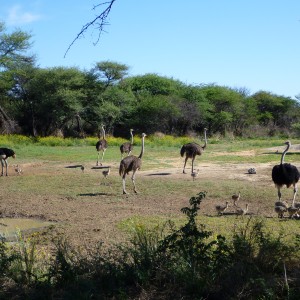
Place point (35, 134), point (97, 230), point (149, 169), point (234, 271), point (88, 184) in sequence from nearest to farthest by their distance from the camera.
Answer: point (234, 271) < point (97, 230) < point (88, 184) < point (149, 169) < point (35, 134)

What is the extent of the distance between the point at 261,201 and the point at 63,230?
17.7ft

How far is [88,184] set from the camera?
55.0ft

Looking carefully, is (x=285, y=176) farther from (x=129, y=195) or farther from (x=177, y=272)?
Answer: (x=177, y=272)

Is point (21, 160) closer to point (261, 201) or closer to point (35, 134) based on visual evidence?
point (261, 201)

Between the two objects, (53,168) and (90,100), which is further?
(90,100)

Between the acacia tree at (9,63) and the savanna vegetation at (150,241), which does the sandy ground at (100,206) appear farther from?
the acacia tree at (9,63)

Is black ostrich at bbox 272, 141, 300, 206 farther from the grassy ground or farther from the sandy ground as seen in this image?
the sandy ground

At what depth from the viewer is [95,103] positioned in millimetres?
43625

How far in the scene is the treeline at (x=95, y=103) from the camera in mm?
41625

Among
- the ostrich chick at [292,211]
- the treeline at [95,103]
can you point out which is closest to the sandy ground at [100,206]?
the ostrich chick at [292,211]

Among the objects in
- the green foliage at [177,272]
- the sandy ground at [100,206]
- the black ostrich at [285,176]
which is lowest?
the sandy ground at [100,206]

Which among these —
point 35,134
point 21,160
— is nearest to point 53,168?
point 21,160

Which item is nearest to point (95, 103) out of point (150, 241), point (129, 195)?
point (129, 195)

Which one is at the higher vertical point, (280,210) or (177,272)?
(177,272)
